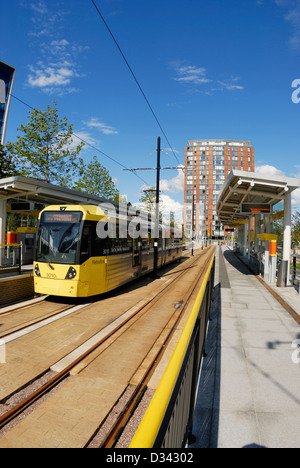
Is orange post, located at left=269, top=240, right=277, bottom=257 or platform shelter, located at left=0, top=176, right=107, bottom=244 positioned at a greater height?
platform shelter, located at left=0, top=176, right=107, bottom=244

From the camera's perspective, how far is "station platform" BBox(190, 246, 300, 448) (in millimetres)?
3490

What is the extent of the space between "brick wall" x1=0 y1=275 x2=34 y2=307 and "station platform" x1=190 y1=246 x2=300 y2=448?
6.25 m

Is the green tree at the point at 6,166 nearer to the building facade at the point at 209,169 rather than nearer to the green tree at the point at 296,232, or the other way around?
the green tree at the point at 296,232

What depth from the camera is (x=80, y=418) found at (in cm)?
383

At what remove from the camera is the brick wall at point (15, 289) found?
29.9ft

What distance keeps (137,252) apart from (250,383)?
9.27 m

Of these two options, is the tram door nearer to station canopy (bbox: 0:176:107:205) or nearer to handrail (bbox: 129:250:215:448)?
station canopy (bbox: 0:176:107:205)

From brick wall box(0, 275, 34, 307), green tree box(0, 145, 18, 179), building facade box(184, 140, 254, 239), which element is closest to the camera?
brick wall box(0, 275, 34, 307)

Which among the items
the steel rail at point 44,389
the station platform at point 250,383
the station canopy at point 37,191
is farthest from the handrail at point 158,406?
the station canopy at point 37,191

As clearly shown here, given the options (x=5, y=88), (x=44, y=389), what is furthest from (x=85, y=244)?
(x=5, y=88)

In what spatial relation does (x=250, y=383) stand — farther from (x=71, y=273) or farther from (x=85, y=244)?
(x=85, y=244)

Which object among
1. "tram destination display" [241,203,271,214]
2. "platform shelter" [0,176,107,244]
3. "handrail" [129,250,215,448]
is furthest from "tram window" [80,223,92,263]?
"tram destination display" [241,203,271,214]

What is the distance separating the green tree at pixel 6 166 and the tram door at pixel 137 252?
15.5m

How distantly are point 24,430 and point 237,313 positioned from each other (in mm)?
6862
